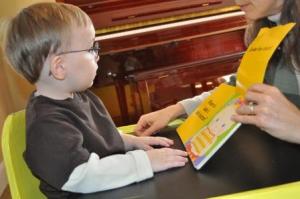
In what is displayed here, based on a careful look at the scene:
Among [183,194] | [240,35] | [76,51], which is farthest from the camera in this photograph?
[240,35]

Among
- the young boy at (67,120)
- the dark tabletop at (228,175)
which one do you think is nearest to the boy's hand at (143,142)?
the young boy at (67,120)

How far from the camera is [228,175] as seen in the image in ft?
2.13

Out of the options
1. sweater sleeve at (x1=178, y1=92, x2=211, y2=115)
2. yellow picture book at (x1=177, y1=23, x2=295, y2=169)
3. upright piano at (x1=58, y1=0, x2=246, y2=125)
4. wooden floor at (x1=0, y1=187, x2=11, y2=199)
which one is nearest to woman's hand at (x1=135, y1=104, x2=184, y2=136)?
sweater sleeve at (x1=178, y1=92, x2=211, y2=115)

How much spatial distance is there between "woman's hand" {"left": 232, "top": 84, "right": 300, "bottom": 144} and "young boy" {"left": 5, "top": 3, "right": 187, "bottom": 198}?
153 mm

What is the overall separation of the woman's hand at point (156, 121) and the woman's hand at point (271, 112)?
32cm

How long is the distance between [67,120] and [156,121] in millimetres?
292

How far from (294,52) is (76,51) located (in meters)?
0.46

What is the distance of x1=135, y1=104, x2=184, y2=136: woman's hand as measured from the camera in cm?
95

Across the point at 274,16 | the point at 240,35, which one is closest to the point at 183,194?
the point at 274,16

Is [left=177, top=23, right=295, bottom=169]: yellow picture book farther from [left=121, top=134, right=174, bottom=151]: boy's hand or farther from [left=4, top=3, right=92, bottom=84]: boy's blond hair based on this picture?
[left=4, top=3, right=92, bottom=84]: boy's blond hair

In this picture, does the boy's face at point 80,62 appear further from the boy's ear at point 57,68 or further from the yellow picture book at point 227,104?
the yellow picture book at point 227,104

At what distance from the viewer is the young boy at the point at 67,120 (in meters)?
0.67

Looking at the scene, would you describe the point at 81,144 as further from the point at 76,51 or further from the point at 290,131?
the point at 290,131

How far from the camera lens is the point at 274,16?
94 cm
